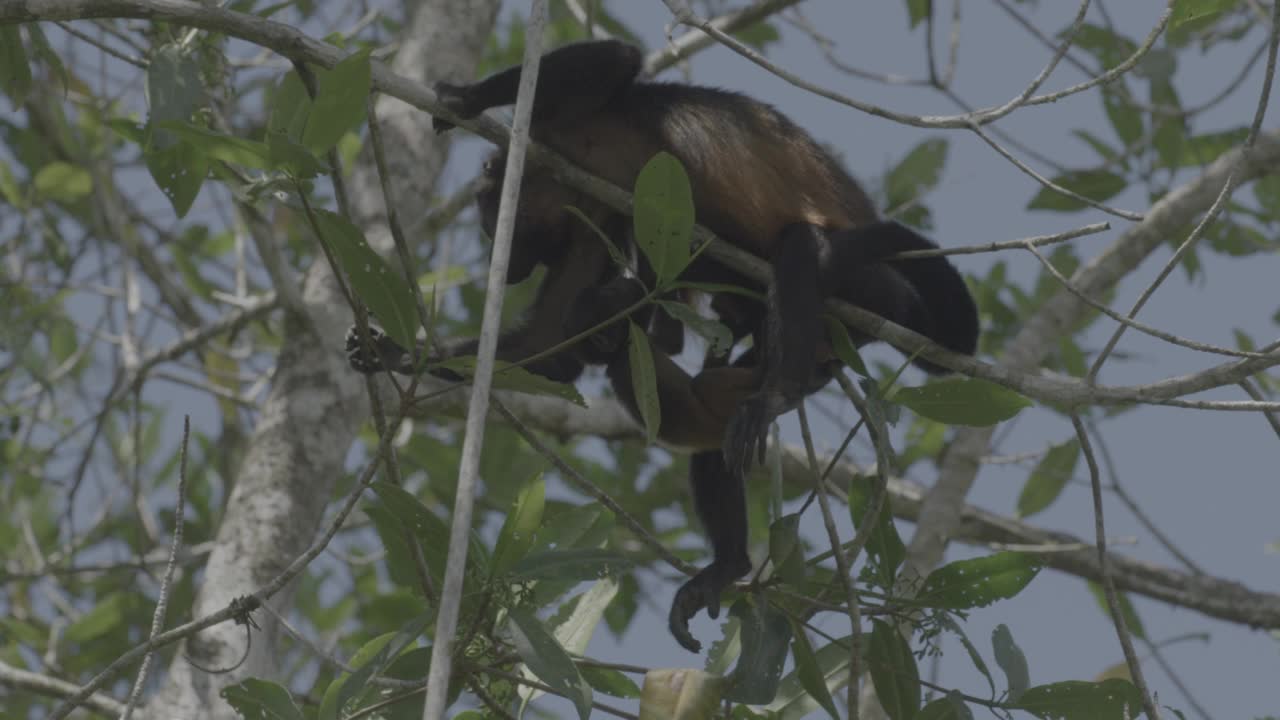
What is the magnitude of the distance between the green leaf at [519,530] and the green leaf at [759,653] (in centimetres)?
55

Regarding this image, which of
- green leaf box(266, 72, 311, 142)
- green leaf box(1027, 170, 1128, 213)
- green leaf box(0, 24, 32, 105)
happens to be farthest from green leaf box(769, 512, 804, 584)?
green leaf box(1027, 170, 1128, 213)

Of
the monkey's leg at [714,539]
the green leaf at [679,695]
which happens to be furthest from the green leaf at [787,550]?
the monkey's leg at [714,539]

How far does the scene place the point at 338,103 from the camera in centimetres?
266

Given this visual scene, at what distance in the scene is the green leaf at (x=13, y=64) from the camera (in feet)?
12.2

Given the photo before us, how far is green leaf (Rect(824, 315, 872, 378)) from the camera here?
3.31 metres

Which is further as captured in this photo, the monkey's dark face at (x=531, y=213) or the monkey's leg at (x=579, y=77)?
the monkey's dark face at (x=531, y=213)

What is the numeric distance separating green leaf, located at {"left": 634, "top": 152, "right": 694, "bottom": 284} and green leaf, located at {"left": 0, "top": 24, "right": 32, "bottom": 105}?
195 centimetres

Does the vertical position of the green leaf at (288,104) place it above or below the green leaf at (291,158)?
above

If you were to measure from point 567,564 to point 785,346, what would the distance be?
1080mm

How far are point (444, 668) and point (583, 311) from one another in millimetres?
2596

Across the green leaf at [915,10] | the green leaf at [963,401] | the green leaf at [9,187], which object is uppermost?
the green leaf at [915,10]

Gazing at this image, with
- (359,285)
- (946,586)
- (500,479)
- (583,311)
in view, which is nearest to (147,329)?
(500,479)

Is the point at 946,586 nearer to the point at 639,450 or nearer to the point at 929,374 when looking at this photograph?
the point at 929,374

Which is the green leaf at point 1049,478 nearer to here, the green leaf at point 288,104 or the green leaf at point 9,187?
the green leaf at point 288,104
